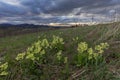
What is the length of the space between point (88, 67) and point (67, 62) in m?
0.35

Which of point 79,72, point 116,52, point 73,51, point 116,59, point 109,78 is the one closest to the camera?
point 109,78

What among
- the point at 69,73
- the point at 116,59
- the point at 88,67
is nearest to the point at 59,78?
the point at 69,73

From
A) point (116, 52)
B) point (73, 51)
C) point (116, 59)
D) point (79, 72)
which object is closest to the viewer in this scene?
point (79, 72)

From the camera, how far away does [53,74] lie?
4164 millimetres

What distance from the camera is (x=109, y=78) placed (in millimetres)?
3832

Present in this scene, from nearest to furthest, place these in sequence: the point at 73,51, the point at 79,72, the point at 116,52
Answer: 1. the point at 79,72
2. the point at 116,52
3. the point at 73,51

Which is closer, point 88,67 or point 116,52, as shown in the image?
point 88,67

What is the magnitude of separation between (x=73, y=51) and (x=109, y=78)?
1.38 m

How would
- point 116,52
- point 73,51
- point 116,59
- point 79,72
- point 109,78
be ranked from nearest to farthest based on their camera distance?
point 109,78
point 79,72
point 116,59
point 116,52
point 73,51

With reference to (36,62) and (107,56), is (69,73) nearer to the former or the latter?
(36,62)

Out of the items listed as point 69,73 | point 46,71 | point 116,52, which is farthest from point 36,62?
point 116,52

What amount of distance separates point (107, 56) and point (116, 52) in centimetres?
21

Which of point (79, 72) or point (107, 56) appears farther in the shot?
point (107, 56)

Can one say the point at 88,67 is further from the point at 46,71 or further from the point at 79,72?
the point at 46,71
